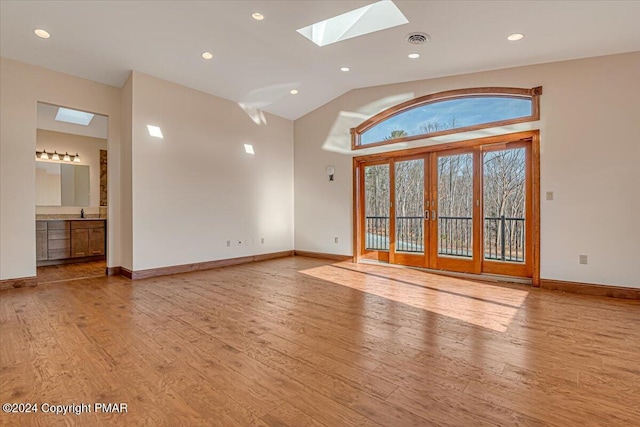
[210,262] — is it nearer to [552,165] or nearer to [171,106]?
[171,106]

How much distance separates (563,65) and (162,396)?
223 inches

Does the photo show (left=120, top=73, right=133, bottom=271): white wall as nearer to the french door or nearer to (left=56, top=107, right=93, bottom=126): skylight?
(left=56, top=107, right=93, bottom=126): skylight

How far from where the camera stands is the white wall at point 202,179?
16.0 feet

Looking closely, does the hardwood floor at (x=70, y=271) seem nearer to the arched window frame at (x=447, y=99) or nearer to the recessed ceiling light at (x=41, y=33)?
the recessed ceiling light at (x=41, y=33)

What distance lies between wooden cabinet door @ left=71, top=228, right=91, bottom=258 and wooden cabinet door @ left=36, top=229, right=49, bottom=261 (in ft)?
1.34

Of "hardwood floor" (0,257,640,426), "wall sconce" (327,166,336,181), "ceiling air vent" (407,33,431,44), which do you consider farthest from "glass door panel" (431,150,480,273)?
"wall sconce" (327,166,336,181)

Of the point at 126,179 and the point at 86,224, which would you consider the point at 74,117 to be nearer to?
the point at 86,224

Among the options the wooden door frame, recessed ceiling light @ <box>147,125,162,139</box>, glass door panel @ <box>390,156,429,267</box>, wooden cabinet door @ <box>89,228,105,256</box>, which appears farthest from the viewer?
wooden cabinet door @ <box>89,228,105,256</box>

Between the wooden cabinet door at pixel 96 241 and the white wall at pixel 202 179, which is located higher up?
the white wall at pixel 202 179

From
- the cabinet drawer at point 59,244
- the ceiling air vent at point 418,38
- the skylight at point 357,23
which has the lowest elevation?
the cabinet drawer at point 59,244

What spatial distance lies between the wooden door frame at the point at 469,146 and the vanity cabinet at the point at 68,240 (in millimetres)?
5418

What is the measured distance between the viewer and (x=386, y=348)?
2367mm

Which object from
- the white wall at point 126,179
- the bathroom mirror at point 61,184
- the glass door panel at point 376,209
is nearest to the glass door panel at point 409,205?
the glass door panel at point 376,209

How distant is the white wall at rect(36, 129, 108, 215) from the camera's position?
20.6ft
